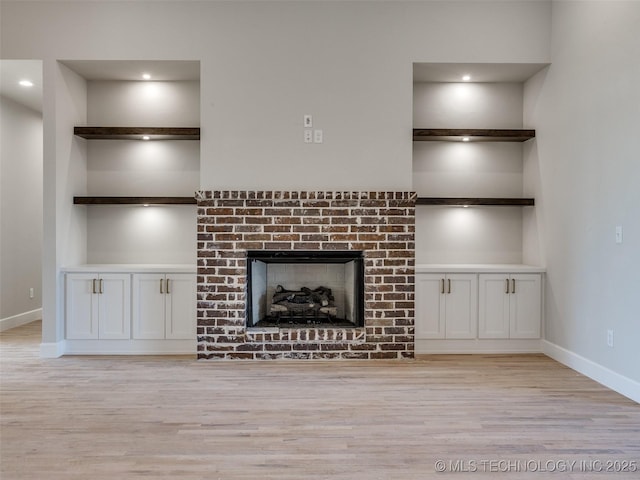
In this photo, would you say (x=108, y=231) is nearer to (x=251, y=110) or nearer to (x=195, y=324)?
(x=195, y=324)

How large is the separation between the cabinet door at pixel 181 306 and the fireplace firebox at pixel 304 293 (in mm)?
535

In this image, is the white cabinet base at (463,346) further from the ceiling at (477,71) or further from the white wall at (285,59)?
the ceiling at (477,71)

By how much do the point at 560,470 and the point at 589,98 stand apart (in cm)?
268

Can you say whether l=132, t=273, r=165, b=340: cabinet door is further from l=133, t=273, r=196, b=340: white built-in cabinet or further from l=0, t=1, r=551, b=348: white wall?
l=0, t=1, r=551, b=348: white wall

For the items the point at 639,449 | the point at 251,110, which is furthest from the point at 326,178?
the point at 639,449

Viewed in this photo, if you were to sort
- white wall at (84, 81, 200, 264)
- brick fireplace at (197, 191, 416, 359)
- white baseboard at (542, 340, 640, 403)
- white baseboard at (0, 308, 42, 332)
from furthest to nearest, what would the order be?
white baseboard at (0, 308, 42, 332)
white wall at (84, 81, 200, 264)
brick fireplace at (197, 191, 416, 359)
white baseboard at (542, 340, 640, 403)

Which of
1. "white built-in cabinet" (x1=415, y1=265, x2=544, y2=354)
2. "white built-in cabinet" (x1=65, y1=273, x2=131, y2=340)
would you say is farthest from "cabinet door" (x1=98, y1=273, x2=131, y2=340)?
"white built-in cabinet" (x1=415, y1=265, x2=544, y2=354)

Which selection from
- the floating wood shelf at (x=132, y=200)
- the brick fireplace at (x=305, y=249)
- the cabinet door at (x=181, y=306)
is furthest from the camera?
the floating wood shelf at (x=132, y=200)

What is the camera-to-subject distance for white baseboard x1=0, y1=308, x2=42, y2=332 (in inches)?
195

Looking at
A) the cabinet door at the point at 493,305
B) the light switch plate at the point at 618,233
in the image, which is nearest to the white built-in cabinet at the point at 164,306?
the cabinet door at the point at 493,305

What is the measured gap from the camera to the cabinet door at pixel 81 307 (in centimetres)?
390

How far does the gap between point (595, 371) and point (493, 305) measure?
3.01ft

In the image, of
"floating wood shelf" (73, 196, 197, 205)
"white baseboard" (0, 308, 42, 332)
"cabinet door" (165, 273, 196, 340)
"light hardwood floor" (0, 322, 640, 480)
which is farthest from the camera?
"white baseboard" (0, 308, 42, 332)

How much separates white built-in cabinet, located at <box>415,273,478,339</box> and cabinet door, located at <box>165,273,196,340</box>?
196 centimetres
